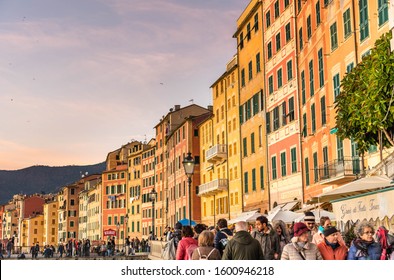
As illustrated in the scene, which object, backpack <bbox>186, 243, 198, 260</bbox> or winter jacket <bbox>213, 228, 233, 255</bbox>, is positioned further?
winter jacket <bbox>213, 228, 233, 255</bbox>

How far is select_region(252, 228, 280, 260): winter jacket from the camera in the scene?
36.1 feet

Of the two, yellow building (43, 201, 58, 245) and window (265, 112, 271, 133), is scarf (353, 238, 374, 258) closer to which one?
window (265, 112, 271, 133)

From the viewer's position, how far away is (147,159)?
94.6 m

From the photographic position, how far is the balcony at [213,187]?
54.4 metres

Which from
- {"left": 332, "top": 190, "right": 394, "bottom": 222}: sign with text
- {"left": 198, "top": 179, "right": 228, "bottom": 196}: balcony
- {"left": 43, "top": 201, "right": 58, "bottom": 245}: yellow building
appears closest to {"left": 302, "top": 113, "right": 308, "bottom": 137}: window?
{"left": 198, "top": 179, "right": 228, "bottom": 196}: balcony

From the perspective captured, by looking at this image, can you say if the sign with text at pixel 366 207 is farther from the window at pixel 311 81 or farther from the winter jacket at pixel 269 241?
the window at pixel 311 81

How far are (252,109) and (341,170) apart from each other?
20.2 metres

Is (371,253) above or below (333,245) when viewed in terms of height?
below

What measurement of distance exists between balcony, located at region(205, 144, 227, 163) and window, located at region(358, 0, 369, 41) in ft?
96.1

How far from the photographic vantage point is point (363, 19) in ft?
86.5

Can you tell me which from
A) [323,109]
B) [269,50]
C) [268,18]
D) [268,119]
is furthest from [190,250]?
[268,18]

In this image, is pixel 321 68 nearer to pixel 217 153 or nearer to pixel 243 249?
pixel 243 249

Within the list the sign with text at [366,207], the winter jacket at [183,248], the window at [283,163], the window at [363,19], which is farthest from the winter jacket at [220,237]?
the window at [283,163]
